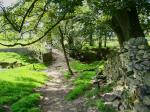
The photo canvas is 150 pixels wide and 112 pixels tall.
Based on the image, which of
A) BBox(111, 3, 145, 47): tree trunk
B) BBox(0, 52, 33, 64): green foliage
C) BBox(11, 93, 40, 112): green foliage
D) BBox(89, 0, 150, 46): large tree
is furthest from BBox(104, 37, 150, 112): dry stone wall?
BBox(0, 52, 33, 64): green foliage

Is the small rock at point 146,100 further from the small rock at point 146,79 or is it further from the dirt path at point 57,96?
the dirt path at point 57,96

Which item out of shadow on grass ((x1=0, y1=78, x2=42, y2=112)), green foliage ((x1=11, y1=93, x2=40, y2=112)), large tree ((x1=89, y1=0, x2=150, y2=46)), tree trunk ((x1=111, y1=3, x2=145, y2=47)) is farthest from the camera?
shadow on grass ((x1=0, y1=78, x2=42, y2=112))

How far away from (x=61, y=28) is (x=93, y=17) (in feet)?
57.9

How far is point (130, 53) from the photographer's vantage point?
62.8 ft

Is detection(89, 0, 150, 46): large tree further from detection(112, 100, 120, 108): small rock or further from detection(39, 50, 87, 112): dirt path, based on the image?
detection(39, 50, 87, 112): dirt path

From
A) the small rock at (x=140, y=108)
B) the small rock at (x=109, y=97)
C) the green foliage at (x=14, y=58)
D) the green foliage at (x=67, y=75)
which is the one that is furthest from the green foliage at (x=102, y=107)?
the green foliage at (x=14, y=58)

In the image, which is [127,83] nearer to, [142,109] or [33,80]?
[142,109]

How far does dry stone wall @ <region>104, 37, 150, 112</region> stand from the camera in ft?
48.7

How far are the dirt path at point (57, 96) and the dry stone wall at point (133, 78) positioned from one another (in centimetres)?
285

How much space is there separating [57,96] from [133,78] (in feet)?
33.4

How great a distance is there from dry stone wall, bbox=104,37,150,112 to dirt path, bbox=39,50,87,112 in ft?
9.34

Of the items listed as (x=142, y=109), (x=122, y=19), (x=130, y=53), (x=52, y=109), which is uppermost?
(x=122, y=19)

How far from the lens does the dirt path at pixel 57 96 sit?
70.0 ft

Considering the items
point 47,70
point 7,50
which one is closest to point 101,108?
point 47,70
